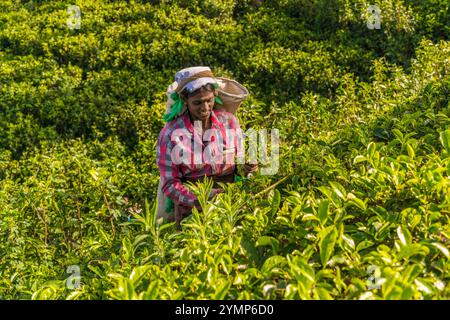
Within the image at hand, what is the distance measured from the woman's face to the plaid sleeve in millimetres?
200

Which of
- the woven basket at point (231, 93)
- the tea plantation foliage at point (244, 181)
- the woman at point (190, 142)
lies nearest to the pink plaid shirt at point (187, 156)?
the woman at point (190, 142)

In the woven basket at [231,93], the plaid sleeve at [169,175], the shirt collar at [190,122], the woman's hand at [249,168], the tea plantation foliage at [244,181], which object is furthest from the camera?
the woven basket at [231,93]

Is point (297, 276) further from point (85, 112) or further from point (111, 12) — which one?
point (111, 12)

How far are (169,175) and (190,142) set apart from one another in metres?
0.25

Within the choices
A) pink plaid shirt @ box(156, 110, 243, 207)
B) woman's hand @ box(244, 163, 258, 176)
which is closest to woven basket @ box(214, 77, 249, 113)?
pink plaid shirt @ box(156, 110, 243, 207)

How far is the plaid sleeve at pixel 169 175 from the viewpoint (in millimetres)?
3707

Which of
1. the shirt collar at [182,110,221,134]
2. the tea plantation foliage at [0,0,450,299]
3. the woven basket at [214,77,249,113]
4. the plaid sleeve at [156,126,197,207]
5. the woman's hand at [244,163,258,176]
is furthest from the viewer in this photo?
the woven basket at [214,77,249,113]

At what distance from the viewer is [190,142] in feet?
12.6

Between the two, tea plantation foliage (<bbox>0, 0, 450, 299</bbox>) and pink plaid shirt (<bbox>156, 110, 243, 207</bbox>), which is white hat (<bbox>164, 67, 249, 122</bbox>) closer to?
pink plaid shirt (<bbox>156, 110, 243, 207</bbox>)

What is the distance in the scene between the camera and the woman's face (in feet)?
12.4

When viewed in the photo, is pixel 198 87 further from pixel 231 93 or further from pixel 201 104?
pixel 231 93

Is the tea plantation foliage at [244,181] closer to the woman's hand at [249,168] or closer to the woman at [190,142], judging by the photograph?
the woman's hand at [249,168]

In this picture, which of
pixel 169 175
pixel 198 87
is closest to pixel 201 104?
pixel 198 87
